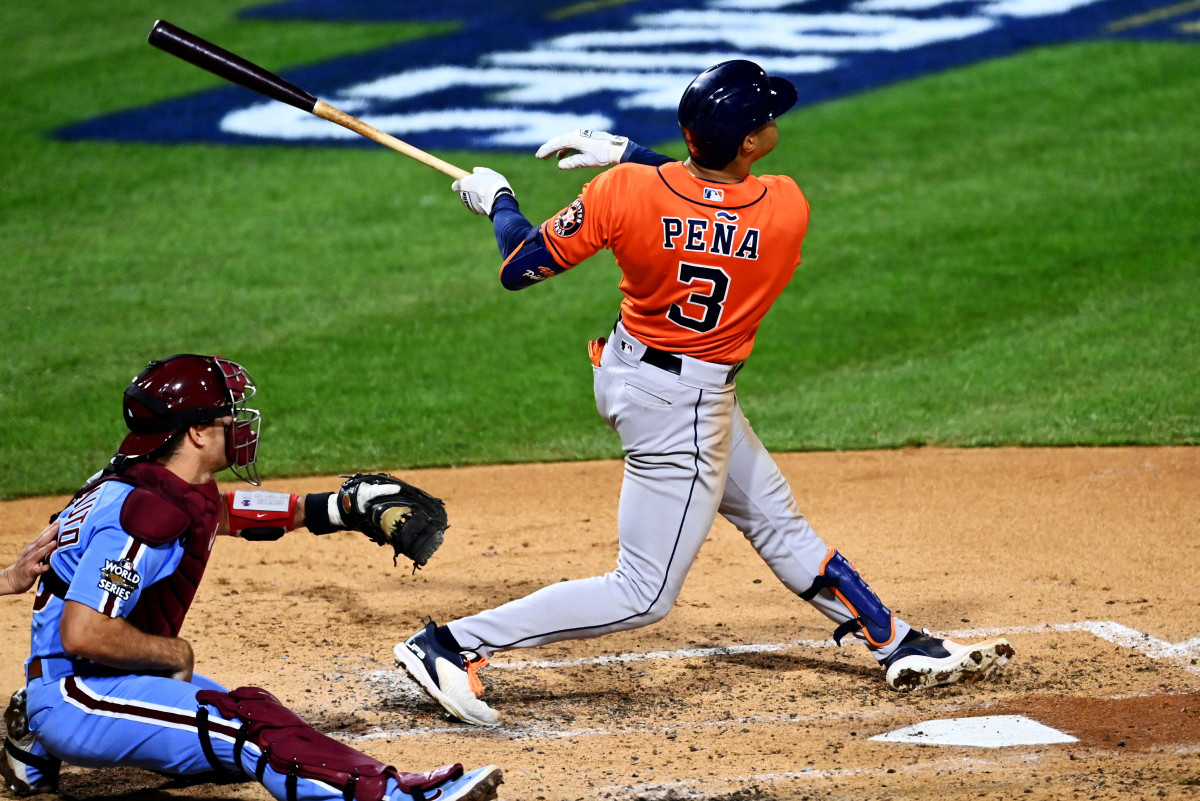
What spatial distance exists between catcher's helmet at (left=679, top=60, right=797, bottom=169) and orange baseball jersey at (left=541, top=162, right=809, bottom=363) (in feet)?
0.33

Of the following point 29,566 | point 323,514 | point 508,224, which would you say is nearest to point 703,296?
point 508,224

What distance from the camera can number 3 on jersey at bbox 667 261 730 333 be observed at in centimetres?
392

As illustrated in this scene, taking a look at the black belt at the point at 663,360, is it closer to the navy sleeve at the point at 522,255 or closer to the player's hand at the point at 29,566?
the navy sleeve at the point at 522,255

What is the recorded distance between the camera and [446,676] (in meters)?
4.15

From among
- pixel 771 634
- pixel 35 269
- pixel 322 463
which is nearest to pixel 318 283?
pixel 35 269

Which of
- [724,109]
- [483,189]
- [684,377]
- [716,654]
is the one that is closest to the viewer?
[724,109]

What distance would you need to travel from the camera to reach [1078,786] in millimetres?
3537

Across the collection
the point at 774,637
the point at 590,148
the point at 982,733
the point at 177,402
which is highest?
the point at 590,148

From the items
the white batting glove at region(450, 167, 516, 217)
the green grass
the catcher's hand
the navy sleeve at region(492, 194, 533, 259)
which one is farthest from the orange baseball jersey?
the green grass

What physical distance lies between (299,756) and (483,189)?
1.94m

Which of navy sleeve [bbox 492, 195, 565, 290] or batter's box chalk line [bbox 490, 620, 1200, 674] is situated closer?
navy sleeve [bbox 492, 195, 565, 290]

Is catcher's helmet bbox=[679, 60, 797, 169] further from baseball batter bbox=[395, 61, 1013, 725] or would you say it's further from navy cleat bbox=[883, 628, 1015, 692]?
navy cleat bbox=[883, 628, 1015, 692]

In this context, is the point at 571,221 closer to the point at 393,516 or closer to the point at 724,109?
the point at 724,109

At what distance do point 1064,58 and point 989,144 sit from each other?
86.9 inches
